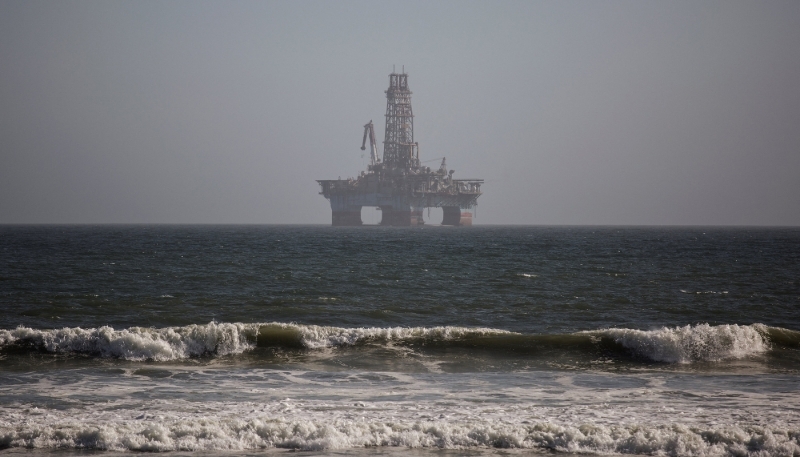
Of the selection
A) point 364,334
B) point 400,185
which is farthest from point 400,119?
point 364,334

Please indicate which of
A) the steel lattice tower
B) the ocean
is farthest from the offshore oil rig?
the ocean

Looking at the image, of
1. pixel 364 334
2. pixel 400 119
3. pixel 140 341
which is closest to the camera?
pixel 140 341

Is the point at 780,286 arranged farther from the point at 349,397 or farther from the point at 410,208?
the point at 410,208

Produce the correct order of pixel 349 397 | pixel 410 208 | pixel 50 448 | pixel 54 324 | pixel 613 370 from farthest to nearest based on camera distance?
pixel 410 208 < pixel 54 324 < pixel 613 370 < pixel 349 397 < pixel 50 448

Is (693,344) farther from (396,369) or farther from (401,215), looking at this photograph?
(401,215)

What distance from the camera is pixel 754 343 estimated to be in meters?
18.8

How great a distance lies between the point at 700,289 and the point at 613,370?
21.4 meters

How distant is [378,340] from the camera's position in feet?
63.8

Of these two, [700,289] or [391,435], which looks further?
[700,289]

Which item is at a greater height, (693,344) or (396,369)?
(693,344)

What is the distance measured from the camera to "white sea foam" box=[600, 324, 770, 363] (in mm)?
17672

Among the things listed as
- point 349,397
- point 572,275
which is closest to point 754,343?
point 349,397

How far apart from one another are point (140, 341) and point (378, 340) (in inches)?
246

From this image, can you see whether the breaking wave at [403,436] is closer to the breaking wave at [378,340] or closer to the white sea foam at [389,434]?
the white sea foam at [389,434]
